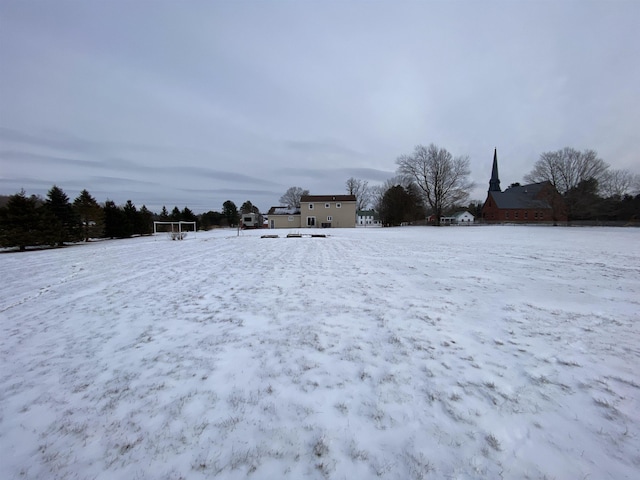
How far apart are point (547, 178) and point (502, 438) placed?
164 ft

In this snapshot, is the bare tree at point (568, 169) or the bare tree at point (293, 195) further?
the bare tree at point (293, 195)

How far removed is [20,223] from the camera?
687 inches

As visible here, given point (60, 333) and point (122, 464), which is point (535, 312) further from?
point (60, 333)

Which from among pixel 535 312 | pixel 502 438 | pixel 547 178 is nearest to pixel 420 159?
pixel 547 178

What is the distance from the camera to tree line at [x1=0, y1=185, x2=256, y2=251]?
17.2 metres

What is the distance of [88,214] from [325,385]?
31.5 meters

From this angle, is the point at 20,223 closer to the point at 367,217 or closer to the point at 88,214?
the point at 88,214

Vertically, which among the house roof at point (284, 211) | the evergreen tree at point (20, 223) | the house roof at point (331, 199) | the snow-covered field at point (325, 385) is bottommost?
the snow-covered field at point (325, 385)

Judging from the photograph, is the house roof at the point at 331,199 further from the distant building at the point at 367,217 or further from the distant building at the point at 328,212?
the distant building at the point at 367,217

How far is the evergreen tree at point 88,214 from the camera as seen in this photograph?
24.1 metres

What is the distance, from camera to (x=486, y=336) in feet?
11.3

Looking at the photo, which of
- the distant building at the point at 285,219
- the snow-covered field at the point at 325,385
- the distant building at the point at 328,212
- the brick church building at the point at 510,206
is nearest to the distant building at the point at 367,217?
the brick church building at the point at 510,206

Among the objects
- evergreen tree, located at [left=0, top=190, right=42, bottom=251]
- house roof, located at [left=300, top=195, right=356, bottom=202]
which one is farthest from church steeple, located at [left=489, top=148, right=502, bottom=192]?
evergreen tree, located at [left=0, top=190, right=42, bottom=251]

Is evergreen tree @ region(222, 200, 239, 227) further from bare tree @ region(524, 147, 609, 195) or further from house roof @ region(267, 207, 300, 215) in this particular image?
bare tree @ region(524, 147, 609, 195)
